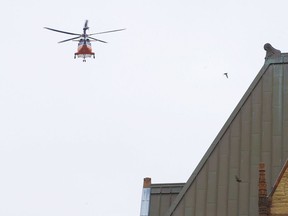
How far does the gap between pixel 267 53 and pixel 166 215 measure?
31.4 feet

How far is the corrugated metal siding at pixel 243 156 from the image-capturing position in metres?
46.9

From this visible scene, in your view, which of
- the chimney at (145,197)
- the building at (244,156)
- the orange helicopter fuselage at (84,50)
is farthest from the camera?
the orange helicopter fuselage at (84,50)

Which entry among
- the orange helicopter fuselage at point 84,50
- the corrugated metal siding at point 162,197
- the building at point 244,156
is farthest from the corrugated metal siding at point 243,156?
the orange helicopter fuselage at point 84,50

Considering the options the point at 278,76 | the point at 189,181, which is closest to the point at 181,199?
the point at 189,181

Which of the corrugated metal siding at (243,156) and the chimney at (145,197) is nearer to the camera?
the corrugated metal siding at (243,156)

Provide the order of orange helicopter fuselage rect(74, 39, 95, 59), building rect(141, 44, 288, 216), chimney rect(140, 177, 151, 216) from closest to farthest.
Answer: building rect(141, 44, 288, 216) < chimney rect(140, 177, 151, 216) < orange helicopter fuselage rect(74, 39, 95, 59)

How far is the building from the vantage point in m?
46.9

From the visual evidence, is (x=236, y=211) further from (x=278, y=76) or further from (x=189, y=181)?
(x=278, y=76)

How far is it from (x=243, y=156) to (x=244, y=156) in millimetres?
47

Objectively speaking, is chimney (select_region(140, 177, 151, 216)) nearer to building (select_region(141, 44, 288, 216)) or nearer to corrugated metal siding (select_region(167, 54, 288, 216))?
building (select_region(141, 44, 288, 216))

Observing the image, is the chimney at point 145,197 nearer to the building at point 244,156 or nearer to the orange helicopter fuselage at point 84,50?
the building at point 244,156

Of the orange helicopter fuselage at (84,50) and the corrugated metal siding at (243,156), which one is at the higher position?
the orange helicopter fuselage at (84,50)

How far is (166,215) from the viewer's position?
47.8 m

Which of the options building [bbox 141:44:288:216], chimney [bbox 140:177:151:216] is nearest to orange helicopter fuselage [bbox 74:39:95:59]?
chimney [bbox 140:177:151:216]
